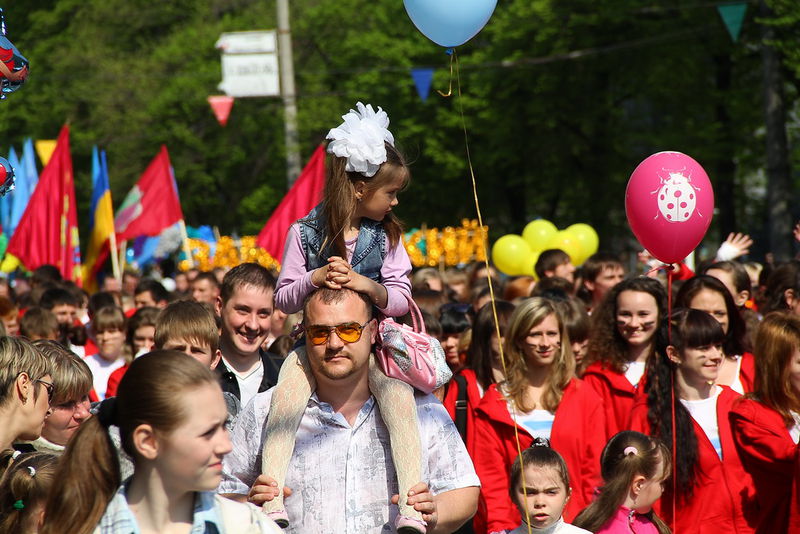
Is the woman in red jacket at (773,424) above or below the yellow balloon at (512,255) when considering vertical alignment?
below

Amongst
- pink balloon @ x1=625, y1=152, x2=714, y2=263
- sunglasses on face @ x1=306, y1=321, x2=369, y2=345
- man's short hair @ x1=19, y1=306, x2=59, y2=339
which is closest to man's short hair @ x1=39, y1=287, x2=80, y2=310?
man's short hair @ x1=19, y1=306, x2=59, y2=339

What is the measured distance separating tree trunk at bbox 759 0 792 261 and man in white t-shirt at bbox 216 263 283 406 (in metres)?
13.5

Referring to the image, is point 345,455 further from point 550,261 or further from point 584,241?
point 584,241

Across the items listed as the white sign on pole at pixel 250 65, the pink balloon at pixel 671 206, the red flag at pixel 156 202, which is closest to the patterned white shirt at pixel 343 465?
the pink balloon at pixel 671 206

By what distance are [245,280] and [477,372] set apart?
61.5 inches

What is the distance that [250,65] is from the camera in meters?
19.7

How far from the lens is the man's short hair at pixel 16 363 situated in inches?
171

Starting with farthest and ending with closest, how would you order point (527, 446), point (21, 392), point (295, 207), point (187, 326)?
1. point (295, 207)
2. point (527, 446)
3. point (187, 326)
4. point (21, 392)

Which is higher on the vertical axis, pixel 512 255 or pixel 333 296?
pixel 333 296

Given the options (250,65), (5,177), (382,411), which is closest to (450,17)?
(382,411)

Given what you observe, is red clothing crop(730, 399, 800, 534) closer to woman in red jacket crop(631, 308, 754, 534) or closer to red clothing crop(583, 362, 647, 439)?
woman in red jacket crop(631, 308, 754, 534)

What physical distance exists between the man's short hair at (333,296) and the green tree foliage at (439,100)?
14.2 meters

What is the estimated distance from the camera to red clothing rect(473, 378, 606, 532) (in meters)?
5.88

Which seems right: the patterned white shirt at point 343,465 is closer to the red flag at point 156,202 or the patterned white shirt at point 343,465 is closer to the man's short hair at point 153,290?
the man's short hair at point 153,290
